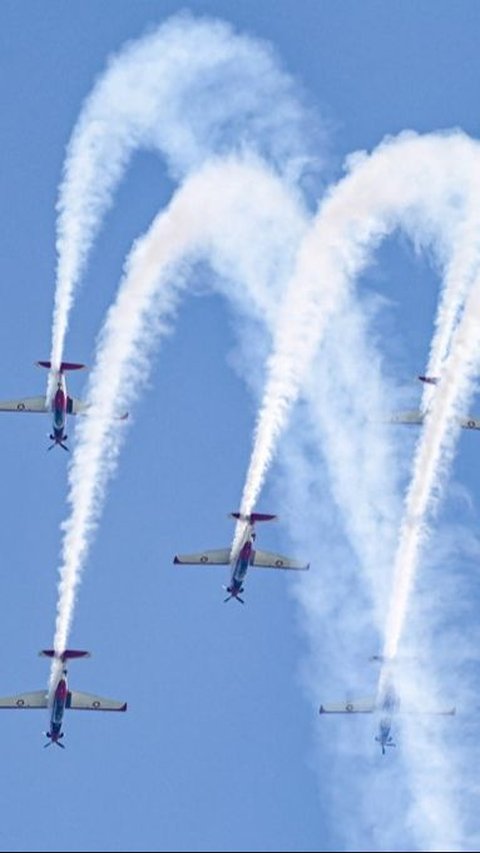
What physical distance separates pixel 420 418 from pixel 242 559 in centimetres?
574

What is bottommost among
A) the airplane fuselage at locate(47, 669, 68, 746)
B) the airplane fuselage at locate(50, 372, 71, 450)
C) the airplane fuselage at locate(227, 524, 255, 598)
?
the airplane fuselage at locate(47, 669, 68, 746)

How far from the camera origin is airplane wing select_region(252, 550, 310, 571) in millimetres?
68875

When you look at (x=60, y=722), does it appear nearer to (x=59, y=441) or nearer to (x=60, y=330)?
(x=59, y=441)

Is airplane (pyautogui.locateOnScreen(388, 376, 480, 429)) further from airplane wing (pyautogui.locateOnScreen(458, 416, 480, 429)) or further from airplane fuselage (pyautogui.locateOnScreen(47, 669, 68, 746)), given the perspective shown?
airplane fuselage (pyautogui.locateOnScreen(47, 669, 68, 746))

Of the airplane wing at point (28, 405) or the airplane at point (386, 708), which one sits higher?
the airplane wing at point (28, 405)

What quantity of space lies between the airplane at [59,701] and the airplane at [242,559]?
4.21m

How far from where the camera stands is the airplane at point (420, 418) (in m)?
62.8

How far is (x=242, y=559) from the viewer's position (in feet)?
220

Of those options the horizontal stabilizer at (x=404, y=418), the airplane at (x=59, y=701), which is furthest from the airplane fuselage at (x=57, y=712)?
the horizontal stabilizer at (x=404, y=418)

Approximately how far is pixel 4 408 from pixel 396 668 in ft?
41.2

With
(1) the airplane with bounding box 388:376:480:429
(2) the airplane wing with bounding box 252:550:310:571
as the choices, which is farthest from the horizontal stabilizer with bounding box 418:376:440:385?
(2) the airplane wing with bounding box 252:550:310:571

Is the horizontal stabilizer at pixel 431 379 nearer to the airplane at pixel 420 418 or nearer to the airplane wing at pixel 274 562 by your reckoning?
the airplane at pixel 420 418

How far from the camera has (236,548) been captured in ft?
220

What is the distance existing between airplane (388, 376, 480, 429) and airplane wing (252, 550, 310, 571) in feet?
15.1
